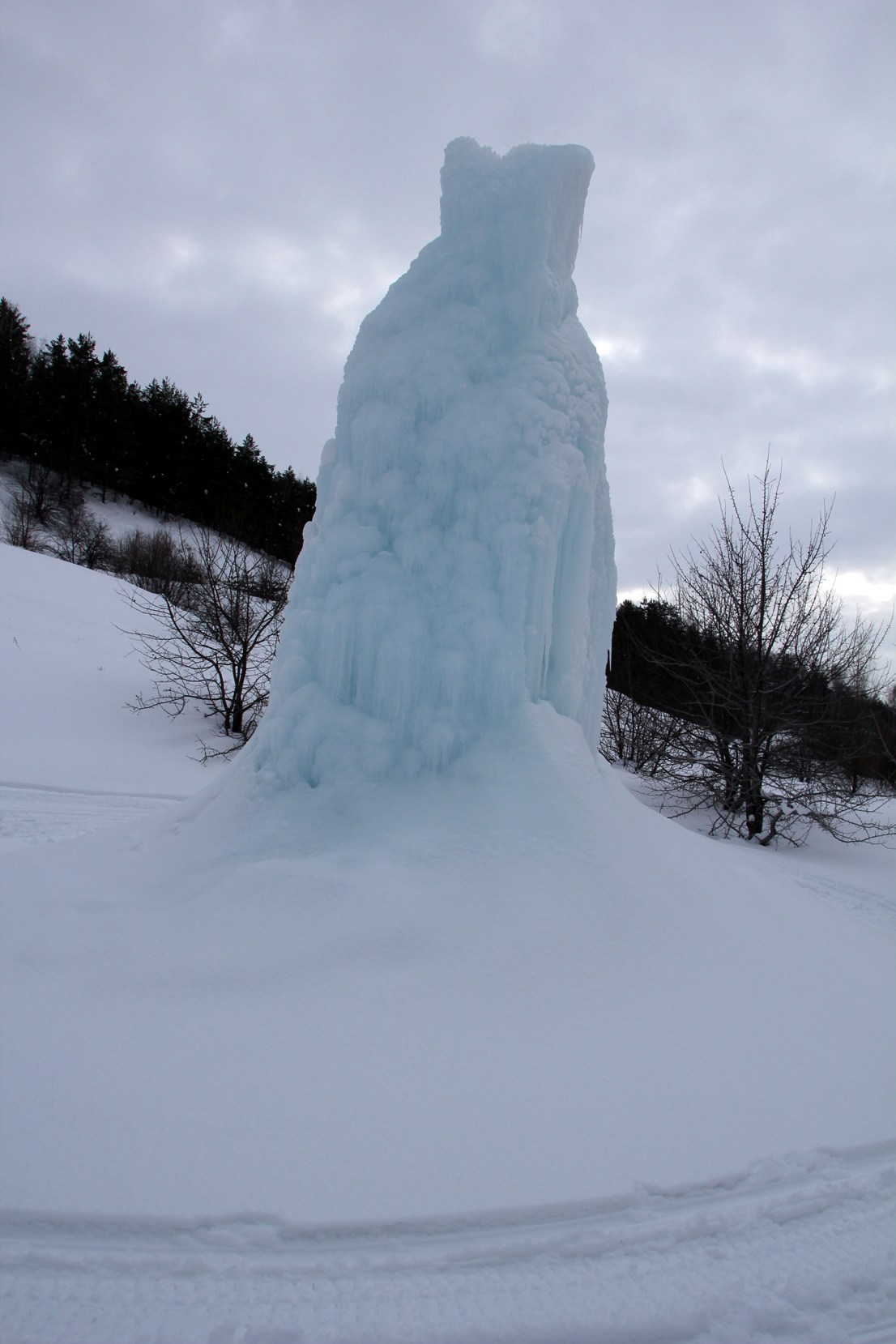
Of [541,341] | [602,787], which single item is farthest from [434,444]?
[602,787]

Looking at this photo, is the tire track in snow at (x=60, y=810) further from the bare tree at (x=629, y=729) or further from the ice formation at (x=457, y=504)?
the bare tree at (x=629, y=729)

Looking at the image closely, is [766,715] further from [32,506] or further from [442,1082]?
[32,506]

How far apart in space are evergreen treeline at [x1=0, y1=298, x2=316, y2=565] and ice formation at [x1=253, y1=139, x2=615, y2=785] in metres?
24.8

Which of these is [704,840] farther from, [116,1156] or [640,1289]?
[116,1156]

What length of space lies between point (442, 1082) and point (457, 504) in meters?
3.30

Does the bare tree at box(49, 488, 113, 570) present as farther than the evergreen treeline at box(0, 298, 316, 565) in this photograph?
No

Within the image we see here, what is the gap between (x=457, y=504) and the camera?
439 cm

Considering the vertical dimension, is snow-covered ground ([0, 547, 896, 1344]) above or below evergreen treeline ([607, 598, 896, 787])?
below

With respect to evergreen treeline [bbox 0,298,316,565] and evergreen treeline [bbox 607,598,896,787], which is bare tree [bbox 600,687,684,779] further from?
evergreen treeline [bbox 0,298,316,565]

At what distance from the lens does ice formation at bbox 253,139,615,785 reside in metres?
4.13

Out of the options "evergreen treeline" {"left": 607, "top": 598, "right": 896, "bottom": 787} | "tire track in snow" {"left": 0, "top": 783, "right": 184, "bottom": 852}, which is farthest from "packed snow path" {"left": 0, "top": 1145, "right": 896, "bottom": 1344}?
"evergreen treeline" {"left": 607, "top": 598, "right": 896, "bottom": 787}

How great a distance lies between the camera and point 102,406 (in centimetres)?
3192

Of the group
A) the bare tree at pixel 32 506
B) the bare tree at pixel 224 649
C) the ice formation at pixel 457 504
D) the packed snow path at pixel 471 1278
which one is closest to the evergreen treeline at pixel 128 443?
the bare tree at pixel 32 506

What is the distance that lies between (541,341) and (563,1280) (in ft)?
16.1
